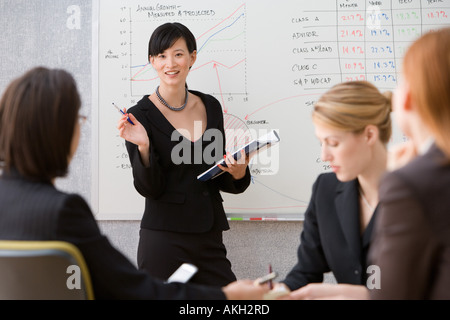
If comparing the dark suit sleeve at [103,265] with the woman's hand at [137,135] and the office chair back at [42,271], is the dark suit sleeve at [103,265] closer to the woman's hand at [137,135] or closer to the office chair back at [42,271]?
the office chair back at [42,271]

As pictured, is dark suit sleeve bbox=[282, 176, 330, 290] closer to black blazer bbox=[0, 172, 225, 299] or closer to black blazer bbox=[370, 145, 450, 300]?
black blazer bbox=[0, 172, 225, 299]

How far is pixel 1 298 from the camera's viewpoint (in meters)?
1.07

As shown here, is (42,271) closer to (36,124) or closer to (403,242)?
(36,124)

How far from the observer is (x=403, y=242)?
88 centimetres

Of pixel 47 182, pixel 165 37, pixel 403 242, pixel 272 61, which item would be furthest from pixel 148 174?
pixel 403 242

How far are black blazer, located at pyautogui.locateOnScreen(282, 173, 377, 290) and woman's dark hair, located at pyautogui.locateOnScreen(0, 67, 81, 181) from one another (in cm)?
84

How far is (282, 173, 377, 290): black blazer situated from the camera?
1.50 m

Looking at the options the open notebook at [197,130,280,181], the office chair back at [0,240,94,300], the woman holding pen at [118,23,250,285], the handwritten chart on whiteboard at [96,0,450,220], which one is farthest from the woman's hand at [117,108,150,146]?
the office chair back at [0,240,94,300]

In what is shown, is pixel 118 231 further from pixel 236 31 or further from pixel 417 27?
pixel 417 27

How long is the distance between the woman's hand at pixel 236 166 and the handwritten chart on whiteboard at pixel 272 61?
558mm

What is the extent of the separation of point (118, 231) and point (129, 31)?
119 cm

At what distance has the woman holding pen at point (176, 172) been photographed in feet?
7.18
